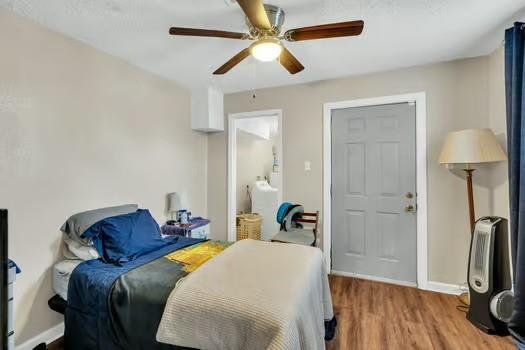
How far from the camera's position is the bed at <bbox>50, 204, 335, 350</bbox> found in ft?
4.21

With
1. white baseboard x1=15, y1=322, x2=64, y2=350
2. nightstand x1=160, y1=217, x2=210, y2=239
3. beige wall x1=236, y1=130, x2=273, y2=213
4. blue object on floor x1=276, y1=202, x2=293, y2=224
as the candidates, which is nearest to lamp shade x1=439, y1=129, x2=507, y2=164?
blue object on floor x1=276, y1=202, x2=293, y2=224

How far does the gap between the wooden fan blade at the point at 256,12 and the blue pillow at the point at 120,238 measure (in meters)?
1.79

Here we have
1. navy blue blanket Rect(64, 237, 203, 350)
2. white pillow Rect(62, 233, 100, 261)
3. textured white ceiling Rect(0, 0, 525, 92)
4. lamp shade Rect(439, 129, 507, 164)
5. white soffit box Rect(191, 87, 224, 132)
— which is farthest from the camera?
white soffit box Rect(191, 87, 224, 132)

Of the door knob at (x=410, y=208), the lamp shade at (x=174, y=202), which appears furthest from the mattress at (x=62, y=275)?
the door knob at (x=410, y=208)

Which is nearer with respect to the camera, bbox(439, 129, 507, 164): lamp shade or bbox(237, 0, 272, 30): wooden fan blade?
bbox(237, 0, 272, 30): wooden fan blade

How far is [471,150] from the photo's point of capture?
2.24 m

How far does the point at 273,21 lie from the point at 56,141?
1.92m

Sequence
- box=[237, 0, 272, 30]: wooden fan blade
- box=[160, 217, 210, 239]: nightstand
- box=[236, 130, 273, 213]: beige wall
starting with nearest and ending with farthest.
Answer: box=[237, 0, 272, 30]: wooden fan blade
box=[160, 217, 210, 239]: nightstand
box=[236, 130, 273, 213]: beige wall

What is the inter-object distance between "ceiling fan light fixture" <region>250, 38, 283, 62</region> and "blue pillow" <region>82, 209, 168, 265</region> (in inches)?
65.8

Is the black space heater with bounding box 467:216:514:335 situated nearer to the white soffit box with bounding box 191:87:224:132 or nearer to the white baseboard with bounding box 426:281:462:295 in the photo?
the white baseboard with bounding box 426:281:462:295

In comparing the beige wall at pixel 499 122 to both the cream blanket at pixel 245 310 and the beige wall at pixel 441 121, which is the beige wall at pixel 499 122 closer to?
the beige wall at pixel 441 121

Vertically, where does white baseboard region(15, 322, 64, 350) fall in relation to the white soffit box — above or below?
below

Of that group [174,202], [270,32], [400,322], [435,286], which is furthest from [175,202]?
[435,286]

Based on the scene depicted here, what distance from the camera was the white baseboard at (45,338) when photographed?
1888 mm
